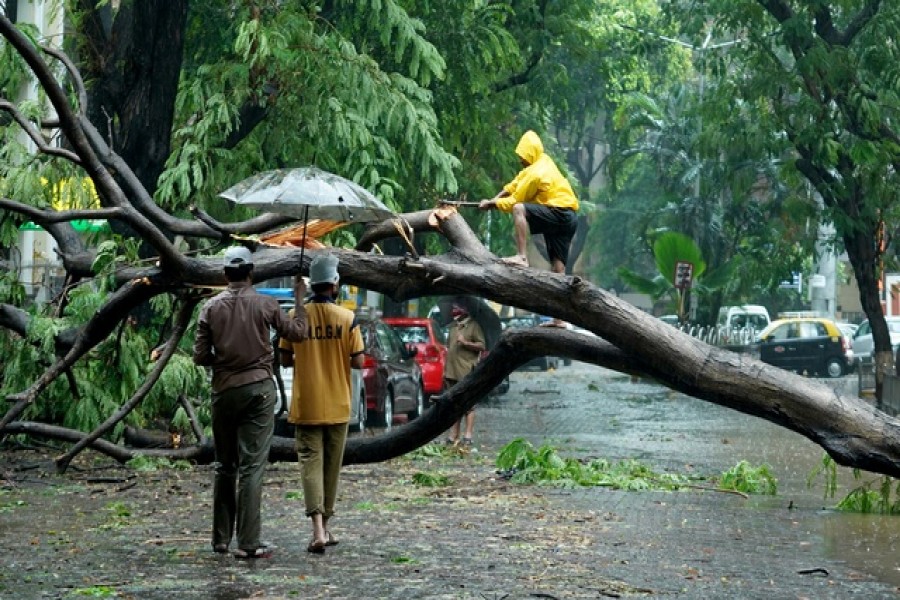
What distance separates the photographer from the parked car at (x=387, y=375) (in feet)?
81.6

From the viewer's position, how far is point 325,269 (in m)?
11.2

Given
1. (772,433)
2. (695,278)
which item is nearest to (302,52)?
(772,433)

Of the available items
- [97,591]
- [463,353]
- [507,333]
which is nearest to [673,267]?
[463,353]

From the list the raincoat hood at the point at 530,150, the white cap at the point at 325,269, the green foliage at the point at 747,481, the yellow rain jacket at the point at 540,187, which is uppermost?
the raincoat hood at the point at 530,150

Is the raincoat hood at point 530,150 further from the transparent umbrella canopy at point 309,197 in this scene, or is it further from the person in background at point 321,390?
the person in background at point 321,390

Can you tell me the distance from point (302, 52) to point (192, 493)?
7.27 m

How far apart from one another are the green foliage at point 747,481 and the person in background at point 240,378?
721 cm

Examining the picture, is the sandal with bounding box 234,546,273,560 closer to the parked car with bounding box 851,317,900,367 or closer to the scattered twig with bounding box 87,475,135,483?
the scattered twig with bounding box 87,475,135,483

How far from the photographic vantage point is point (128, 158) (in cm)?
2044

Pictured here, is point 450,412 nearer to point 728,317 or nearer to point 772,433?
point 772,433

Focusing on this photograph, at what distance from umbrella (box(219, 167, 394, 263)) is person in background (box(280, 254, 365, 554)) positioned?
1.56 feet

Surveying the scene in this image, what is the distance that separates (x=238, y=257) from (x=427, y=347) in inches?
769

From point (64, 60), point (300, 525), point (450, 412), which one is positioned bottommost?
point (300, 525)

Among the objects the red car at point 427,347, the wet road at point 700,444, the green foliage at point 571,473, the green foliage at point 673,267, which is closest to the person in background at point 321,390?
the wet road at point 700,444
